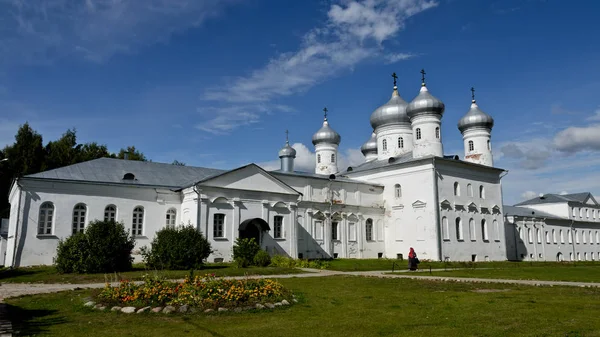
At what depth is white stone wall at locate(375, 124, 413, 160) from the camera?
4236cm

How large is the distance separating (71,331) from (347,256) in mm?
28898

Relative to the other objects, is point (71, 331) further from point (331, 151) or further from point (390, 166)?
point (331, 151)

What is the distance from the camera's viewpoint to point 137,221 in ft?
92.3

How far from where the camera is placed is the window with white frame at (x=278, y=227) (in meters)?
29.9

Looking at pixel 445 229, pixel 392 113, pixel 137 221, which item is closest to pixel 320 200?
pixel 445 229

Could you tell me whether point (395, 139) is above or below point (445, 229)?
above

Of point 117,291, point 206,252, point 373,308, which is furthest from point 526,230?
point 117,291

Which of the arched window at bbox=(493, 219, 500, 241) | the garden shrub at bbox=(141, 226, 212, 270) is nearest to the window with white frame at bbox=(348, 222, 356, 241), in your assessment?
the arched window at bbox=(493, 219, 500, 241)

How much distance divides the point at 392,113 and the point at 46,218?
1148 inches

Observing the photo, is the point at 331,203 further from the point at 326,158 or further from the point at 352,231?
the point at 326,158

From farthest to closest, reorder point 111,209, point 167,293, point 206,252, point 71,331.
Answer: point 111,209, point 206,252, point 167,293, point 71,331

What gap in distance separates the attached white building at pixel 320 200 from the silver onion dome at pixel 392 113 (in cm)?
9

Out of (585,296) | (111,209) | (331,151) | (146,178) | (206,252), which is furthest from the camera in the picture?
(331,151)

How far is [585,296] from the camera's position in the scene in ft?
39.6
